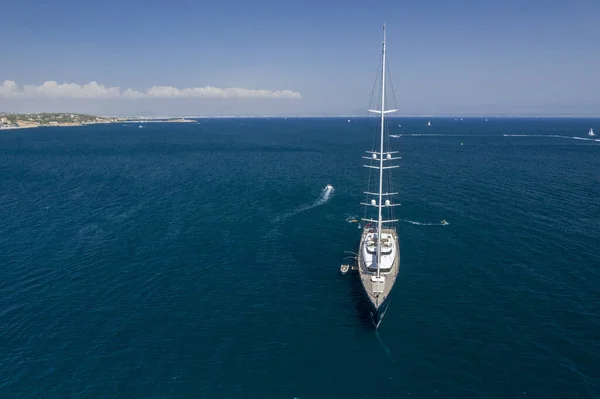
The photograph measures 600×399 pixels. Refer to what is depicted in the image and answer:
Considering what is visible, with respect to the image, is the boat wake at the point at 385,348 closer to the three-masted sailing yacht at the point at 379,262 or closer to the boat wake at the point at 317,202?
Result: the three-masted sailing yacht at the point at 379,262

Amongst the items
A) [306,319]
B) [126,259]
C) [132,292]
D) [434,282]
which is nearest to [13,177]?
[126,259]

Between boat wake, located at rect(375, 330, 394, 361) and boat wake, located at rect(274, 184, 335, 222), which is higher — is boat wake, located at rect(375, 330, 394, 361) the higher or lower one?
the lower one

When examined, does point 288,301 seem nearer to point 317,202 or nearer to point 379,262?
point 379,262

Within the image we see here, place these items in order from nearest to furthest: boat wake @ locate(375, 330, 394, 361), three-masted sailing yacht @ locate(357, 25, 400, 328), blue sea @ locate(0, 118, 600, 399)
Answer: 1. blue sea @ locate(0, 118, 600, 399)
2. boat wake @ locate(375, 330, 394, 361)
3. three-masted sailing yacht @ locate(357, 25, 400, 328)

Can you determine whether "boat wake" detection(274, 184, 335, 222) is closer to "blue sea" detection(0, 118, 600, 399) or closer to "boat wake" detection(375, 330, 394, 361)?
"blue sea" detection(0, 118, 600, 399)

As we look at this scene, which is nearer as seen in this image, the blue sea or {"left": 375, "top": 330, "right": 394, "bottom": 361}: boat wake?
the blue sea

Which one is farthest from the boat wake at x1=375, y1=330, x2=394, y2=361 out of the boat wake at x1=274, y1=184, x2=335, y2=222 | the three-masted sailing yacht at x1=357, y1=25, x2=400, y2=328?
the boat wake at x1=274, y1=184, x2=335, y2=222

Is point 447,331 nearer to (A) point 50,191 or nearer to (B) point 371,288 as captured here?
(B) point 371,288
